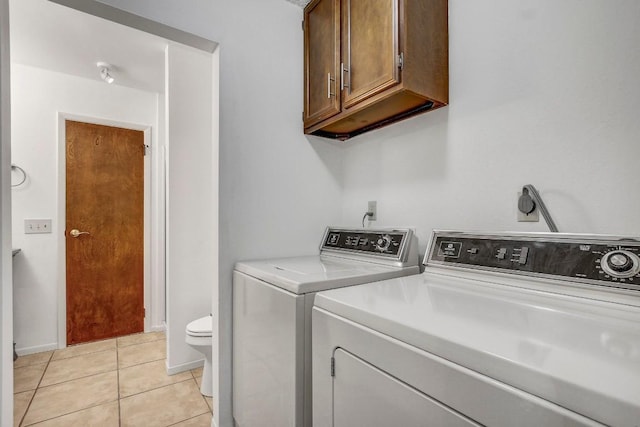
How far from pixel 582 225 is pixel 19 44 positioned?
3.75m

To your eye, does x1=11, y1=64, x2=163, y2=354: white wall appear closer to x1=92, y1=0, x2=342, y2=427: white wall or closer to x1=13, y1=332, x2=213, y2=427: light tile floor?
x1=13, y1=332, x2=213, y2=427: light tile floor

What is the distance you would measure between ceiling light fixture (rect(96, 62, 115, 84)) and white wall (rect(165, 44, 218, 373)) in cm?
83

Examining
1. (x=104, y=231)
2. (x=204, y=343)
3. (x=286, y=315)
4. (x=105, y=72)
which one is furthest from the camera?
(x=104, y=231)

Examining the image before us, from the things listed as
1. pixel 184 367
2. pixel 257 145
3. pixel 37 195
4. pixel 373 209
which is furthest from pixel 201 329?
pixel 37 195

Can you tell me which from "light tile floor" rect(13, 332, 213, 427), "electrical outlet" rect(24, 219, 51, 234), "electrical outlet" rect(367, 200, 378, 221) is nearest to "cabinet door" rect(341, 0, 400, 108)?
"electrical outlet" rect(367, 200, 378, 221)

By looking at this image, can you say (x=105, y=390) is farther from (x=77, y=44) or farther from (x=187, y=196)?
(x=77, y=44)

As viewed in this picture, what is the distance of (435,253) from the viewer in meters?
1.27

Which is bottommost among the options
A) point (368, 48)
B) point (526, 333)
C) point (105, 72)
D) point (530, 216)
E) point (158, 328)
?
point (158, 328)

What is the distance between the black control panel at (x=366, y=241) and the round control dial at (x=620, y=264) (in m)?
0.69

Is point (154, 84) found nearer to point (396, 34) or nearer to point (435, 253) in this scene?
point (396, 34)

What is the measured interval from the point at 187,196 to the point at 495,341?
2300 mm

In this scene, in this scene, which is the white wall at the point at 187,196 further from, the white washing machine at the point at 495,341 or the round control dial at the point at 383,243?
the white washing machine at the point at 495,341

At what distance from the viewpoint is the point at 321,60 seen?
164 cm

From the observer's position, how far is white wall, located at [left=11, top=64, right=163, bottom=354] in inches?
101
